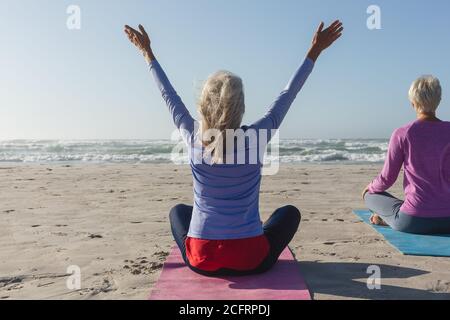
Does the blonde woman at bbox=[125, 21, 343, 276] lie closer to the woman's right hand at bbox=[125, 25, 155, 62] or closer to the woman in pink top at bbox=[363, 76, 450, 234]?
the woman's right hand at bbox=[125, 25, 155, 62]

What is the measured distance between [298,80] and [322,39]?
1.18 feet

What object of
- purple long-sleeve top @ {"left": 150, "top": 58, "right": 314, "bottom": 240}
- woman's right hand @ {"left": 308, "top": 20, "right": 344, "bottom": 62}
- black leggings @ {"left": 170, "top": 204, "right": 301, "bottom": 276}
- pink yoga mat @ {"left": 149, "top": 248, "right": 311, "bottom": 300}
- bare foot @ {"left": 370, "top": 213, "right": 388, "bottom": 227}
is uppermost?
woman's right hand @ {"left": 308, "top": 20, "right": 344, "bottom": 62}

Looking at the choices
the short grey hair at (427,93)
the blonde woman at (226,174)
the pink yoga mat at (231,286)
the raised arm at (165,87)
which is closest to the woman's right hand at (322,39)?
the blonde woman at (226,174)

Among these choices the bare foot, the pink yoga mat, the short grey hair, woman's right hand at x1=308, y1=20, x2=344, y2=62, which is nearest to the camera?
the pink yoga mat

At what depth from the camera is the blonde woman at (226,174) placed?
291 centimetres

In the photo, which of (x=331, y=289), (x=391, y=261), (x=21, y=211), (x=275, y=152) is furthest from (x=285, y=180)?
(x=275, y=152)

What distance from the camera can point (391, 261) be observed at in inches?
145

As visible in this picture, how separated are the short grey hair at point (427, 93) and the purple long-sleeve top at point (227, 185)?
1529 mm

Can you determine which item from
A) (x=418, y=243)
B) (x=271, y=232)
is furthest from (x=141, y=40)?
(x=418, y=243)

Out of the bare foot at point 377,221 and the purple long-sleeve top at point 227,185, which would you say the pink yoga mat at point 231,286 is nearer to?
the purple long-sleeve top at point 227,185

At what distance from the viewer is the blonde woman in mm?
2914

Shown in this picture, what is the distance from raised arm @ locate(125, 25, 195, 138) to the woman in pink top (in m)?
2.14

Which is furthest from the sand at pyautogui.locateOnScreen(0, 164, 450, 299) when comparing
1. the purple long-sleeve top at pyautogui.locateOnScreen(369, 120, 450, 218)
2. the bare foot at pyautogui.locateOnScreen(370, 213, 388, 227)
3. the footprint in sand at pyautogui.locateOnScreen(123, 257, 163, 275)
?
the purple long-sleeve top at pyautogui.locateOnScreen(369, 120, 450, 218)
